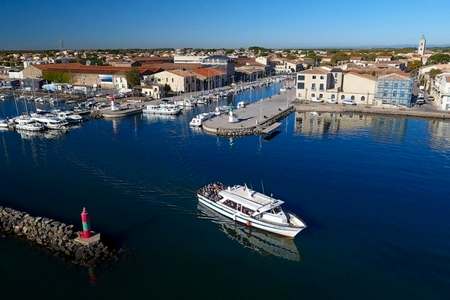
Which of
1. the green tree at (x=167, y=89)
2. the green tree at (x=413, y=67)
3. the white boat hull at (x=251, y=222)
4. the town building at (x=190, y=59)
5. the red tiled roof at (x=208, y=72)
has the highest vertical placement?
the town building at (x=190, y=59)

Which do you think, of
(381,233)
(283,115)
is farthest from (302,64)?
(381,233)

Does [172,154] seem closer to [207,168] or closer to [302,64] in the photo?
[207,168]

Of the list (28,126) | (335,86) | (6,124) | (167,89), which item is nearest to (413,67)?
(335,86)

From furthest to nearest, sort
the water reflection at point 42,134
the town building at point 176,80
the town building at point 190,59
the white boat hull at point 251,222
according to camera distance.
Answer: the town building at point 190,59
the town building at point 176,80
the water reflection at point 42,134
the white boat hull at point 251,222

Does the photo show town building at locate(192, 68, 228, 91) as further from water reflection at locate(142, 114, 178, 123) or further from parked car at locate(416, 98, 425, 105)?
parked car at locate(416, 98, 425, 105)

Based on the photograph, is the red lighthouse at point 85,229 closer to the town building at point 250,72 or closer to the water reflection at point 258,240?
the water reflection at point 258,240

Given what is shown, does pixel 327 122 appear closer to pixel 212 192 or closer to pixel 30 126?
pixel 212 192

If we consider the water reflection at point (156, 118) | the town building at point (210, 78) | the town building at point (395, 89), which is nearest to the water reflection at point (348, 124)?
the town building at point (395, 89)

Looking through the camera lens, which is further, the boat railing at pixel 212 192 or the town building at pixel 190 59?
Result: the town building at pixel 190 59
